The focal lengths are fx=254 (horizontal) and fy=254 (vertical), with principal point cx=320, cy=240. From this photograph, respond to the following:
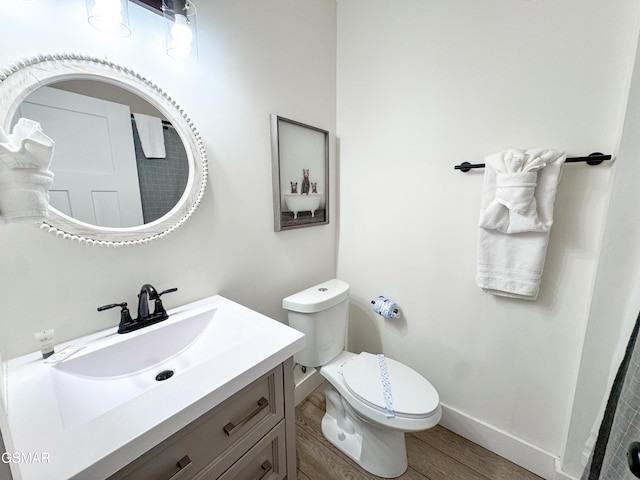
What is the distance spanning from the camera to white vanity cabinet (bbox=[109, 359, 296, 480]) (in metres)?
0.57

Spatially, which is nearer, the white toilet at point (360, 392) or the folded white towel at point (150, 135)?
the folded white towel at point (150, 135)

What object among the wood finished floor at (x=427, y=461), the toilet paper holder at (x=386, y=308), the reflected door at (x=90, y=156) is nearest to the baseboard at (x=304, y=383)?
the wood finished floor at (x=427, y=461)

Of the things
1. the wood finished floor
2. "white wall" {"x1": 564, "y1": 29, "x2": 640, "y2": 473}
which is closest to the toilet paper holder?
the wood finished floor

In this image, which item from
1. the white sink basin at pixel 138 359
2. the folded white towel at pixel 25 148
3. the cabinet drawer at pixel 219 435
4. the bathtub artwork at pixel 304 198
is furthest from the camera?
the bathtub artwork at pixel 304 198

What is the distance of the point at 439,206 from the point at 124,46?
1453 millimetres

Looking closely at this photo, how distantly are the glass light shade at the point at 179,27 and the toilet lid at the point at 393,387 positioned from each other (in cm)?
152

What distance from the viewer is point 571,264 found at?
106 centimetres

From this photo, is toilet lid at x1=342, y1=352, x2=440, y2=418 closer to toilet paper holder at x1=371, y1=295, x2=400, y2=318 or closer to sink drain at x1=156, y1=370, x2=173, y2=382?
toilet paper holder at x1=371, y1=295, x2=400, y2=318

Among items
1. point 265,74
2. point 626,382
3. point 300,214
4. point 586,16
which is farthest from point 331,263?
point 586,16

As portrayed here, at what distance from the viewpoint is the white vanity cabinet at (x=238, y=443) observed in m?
0.57

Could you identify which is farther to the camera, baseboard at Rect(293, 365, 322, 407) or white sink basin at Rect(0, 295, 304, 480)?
baseboard at Rect(293, 365, 322, 407)

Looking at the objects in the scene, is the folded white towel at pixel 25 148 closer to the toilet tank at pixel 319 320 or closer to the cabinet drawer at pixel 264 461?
the cabinet drawer at pixel 264 461

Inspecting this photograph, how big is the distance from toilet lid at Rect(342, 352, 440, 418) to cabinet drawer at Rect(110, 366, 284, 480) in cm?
47

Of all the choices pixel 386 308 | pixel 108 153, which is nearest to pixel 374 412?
pixel 386 308
